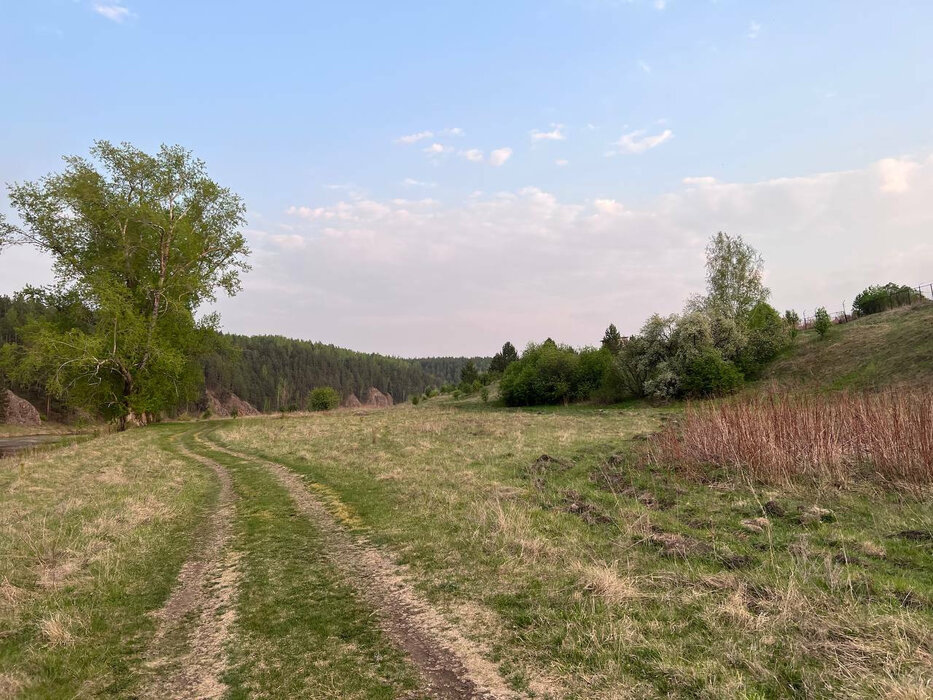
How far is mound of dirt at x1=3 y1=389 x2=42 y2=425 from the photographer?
268 feet

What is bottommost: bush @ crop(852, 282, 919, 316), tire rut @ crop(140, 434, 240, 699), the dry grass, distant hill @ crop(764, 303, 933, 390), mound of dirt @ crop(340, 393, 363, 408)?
mound of dirt @ crop(340, 393, 363, 408)

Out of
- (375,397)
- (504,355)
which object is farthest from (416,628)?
(375,397)

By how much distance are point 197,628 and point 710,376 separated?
1694 inches

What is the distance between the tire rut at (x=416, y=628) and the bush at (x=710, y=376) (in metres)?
39.1

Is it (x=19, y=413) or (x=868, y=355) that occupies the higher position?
(x=868, y=355)

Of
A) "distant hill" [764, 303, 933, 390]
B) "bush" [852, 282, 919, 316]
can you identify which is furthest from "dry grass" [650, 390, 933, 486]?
"bush" [852, 282, 919, 316]

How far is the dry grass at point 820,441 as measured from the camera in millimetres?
10844

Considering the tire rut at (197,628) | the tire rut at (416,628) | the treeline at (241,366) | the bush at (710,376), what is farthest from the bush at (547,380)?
the tire rut at (197,628)

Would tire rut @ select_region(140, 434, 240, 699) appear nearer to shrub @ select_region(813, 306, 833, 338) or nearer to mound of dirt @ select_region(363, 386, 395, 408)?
shrub @ select_region(813, 306, 833, 338)

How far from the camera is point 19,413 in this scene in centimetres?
8575

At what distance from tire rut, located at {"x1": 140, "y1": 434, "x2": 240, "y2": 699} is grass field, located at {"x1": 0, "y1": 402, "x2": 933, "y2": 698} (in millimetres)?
32

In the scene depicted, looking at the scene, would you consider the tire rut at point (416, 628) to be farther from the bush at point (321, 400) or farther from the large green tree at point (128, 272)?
the bush at point (321, 400)

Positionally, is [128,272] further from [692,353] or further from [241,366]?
[241,366]

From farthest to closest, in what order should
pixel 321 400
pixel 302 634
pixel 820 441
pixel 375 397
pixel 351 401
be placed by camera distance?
pixel 375 397 < pixel 351 401 < pixel 321 400 < pixel 820 441 < pixel 302 634
